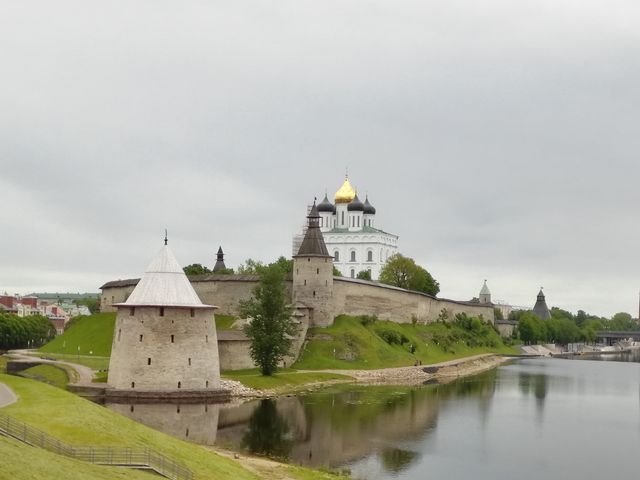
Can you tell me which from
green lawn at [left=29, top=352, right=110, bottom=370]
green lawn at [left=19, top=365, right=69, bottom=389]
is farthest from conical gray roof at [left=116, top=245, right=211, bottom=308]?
green lawn at [left=29, top=352, right=110, bottom=370]

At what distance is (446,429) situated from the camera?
36156 millimetres

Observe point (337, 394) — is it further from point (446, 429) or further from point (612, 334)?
point (612, 334)

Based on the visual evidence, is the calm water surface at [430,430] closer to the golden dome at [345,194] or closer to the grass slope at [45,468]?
the grass slope at [45,468]

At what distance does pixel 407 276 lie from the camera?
97.1 m

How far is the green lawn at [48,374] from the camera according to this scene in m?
43.9

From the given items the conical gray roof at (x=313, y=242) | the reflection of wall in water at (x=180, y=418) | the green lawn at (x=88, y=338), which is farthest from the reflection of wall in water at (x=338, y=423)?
the green lawn at (x=88, y=338)

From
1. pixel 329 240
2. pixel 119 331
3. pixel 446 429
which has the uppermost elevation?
pixel 329 240

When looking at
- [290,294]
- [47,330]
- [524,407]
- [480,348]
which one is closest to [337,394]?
[524,407]

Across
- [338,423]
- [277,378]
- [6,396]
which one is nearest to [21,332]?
[277,378]

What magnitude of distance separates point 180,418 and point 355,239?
7776 centimetres

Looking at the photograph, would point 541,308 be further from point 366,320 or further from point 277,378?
point 277,378

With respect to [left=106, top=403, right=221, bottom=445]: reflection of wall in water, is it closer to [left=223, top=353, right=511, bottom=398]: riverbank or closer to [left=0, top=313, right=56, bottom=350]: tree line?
[left=223, top=353, right=511, bottom=398]: riverbank

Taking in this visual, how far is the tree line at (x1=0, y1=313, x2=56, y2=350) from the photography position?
78.0m

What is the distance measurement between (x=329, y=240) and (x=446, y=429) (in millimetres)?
76892
